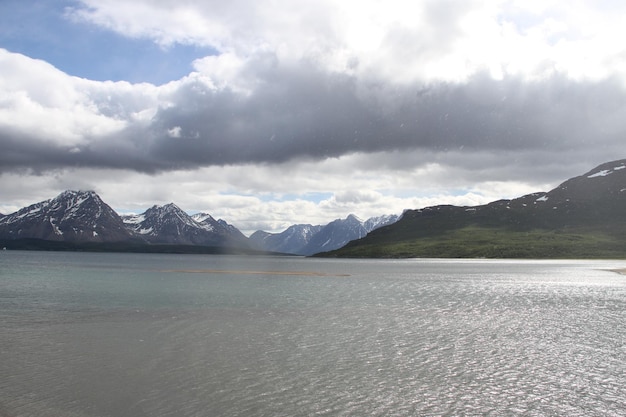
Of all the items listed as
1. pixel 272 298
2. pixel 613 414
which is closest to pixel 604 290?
pixel 272 298

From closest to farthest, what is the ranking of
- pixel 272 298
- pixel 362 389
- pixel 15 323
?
pixel 362 389 < pixel 15 323 < pixel 272 298

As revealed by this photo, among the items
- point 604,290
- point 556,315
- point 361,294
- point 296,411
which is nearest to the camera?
point 296,411

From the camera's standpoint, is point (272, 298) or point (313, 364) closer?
point (313, 364)

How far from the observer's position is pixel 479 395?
2942 cm

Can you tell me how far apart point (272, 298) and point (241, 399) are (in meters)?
54.9

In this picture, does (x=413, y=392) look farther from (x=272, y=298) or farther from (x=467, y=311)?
(x=272, y=298)

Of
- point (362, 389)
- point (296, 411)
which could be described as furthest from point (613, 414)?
point (296, 411)

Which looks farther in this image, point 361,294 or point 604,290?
point 604,290

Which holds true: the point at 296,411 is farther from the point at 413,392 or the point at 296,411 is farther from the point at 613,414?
the point at 613,414

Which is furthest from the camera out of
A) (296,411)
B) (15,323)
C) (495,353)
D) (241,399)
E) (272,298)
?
(272,298)

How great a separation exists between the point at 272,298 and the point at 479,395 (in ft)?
185

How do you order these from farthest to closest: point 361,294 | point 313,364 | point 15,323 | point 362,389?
1. point 361,294
2. point 15,323
3. point 313,364
4. point 362,389

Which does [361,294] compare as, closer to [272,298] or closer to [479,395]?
[272,298]

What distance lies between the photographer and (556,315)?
2510 inches
